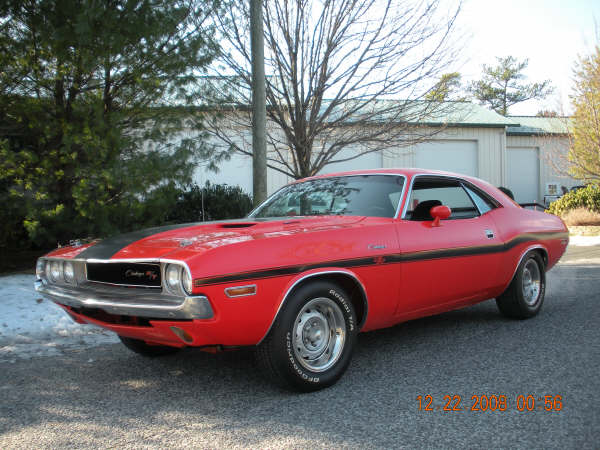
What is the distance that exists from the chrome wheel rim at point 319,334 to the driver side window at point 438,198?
1074 millimetres

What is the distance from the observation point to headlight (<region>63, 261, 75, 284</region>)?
3596mm

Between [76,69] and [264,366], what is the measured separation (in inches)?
198

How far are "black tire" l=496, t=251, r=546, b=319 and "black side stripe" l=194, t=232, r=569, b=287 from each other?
0.82 feet

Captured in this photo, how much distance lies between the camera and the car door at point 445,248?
397 cm

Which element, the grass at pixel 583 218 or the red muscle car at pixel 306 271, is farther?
the grass at pixel 583 218

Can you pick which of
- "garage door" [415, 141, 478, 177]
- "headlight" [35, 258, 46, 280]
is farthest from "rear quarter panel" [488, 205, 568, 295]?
"garage door" [415, 141, 478, 177]

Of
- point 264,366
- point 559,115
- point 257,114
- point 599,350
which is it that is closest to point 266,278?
point 264,366

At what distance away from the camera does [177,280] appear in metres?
2.92

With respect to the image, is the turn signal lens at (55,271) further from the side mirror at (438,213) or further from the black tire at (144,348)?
the side mirror at (438,213)

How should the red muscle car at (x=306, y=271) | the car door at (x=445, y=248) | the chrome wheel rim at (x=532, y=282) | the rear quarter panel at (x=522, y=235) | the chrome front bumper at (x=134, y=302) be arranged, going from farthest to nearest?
the chrome wheel rim at (x=532, y=282) → the rear quarter panel at (x=522, y=235) → the car door at (x=445, y=248) → the red muscle car at (x=306, y=271) → the chrome front bumper at (x=134, y=302)

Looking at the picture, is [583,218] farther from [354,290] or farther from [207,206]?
[354,290]

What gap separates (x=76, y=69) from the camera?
657 cm

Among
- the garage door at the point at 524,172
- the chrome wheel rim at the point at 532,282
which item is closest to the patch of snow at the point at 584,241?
the chrome wheel rim at the point at 532,282

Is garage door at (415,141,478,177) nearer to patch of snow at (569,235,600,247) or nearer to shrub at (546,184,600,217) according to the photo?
shrub at (546,184,600,217)
